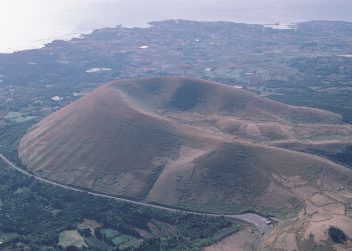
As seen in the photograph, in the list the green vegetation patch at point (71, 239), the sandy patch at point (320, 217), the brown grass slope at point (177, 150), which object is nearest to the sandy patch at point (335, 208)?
the sandy patch at point (320, 217)

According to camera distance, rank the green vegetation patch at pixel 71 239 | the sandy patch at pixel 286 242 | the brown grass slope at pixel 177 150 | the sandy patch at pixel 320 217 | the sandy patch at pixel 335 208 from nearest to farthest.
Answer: the sandy patch at pixel 286 242 < the sandy patch at pixel 320 217 < the green vegetation patch at pixel 71 239 < the sandy patch at pixel 335 208 < the brown grass slope at pixel 177 150

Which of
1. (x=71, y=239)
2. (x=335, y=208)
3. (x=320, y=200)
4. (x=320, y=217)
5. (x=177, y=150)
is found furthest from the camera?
(x=177, y=150)

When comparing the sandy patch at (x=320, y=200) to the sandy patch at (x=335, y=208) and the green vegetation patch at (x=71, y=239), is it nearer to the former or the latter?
the sandy patch at (x=335, y=208)

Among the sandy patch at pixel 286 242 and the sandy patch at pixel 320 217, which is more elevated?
the sandy patch at pixel 320 217

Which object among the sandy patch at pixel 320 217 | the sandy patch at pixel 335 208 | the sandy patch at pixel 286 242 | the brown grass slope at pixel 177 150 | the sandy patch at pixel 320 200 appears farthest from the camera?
the brown grass slope at pixel 177 150

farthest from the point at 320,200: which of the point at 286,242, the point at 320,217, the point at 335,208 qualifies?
the point at 286,242

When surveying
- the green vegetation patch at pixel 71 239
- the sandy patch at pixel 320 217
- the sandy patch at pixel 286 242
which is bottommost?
the green vegetation patch at pixel 71 239

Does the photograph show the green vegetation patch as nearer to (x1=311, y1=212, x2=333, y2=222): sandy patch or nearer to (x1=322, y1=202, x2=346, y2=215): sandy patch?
(x1=311, y1=212, x2=333, y2=222): sandy patch

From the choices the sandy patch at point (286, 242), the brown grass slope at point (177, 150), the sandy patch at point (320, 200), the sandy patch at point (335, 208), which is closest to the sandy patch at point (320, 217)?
the sandy patch at point (335, 208)

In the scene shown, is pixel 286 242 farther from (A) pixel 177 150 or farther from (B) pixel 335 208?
(A) pixel 177 150

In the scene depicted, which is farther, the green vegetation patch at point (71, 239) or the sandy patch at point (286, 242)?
the green vegetation patch at point (71, 239)
